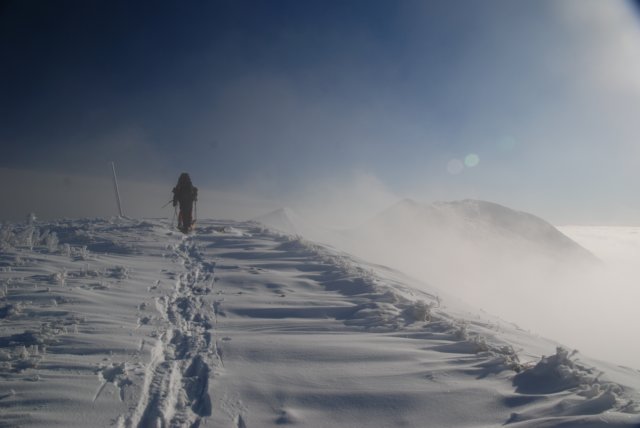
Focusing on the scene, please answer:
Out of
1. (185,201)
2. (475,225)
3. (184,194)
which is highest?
(475,225)

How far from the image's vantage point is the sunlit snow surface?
356 cm

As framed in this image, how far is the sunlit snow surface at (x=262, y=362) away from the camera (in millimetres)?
3561

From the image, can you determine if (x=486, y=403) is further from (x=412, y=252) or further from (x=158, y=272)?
(x=412, y=252)

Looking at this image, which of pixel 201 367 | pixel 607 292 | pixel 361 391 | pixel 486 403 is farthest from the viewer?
pixel 607 292

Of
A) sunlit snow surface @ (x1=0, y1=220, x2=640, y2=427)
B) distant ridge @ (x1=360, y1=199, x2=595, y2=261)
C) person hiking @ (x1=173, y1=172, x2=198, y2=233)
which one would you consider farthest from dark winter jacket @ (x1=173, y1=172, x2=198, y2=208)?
distant ridge @ (x1=360, y1=199, x2=595, y2=261)

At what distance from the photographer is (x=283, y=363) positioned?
4750 mm

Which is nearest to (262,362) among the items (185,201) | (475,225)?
(185,201)

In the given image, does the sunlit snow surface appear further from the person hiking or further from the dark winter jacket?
the dark winter jacket

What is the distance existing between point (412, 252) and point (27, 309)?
61291mm

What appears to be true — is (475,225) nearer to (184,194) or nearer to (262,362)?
(184,194)

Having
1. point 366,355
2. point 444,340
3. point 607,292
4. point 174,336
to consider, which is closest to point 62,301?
point 174,336

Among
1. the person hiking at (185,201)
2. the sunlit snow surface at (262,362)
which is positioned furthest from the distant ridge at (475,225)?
the sunlit snow surface at (262,362)

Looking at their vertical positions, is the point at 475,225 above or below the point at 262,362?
above

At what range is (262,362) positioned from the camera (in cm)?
479
